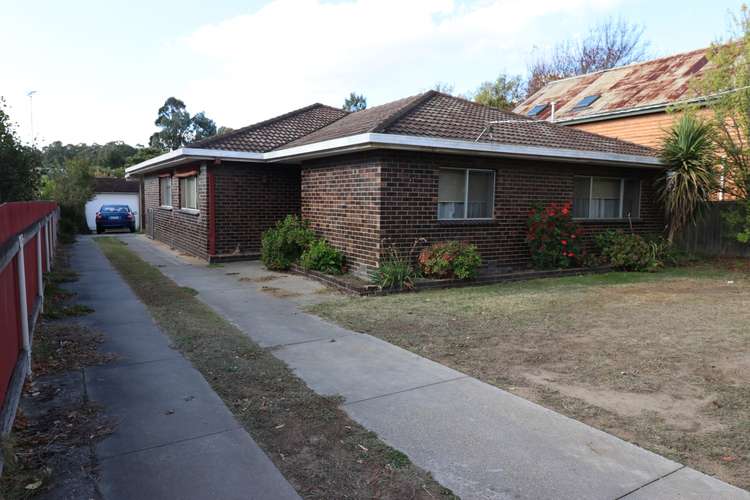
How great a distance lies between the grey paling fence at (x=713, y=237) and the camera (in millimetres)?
14070

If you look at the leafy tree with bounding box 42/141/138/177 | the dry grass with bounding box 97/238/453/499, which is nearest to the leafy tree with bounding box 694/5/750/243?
the dry grass with bounding box 97/238/453/499

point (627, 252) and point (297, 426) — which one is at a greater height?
point (627, 252)

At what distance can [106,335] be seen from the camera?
633 cm

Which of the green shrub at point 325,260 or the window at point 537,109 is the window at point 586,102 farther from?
the green shrub at point 325,260

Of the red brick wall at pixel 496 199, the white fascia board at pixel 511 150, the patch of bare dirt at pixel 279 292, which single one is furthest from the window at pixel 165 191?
the white fascia board at pixel 511 150

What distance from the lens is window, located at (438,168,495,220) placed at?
10586 mm

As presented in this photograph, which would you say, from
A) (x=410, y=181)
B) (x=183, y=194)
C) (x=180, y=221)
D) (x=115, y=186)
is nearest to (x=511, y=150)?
(x=410, y=181)

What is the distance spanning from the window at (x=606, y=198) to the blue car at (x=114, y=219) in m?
22.3

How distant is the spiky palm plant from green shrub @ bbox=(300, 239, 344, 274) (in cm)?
808

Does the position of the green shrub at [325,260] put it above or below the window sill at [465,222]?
below

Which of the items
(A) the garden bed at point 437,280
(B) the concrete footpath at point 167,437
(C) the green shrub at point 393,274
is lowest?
(B) the concrete footpath at point 167,437

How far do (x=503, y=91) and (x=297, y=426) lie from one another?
1564 inches

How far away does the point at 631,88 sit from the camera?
19359 mm

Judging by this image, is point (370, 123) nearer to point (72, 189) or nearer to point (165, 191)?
point (165, 191)
